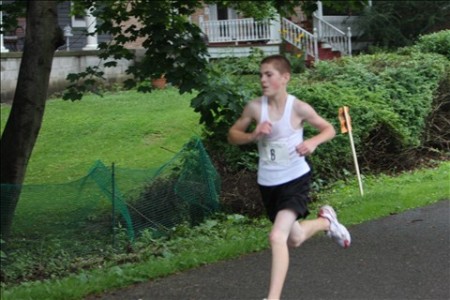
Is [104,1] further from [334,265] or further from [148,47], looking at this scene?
[334,265]

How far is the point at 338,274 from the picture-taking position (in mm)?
6312

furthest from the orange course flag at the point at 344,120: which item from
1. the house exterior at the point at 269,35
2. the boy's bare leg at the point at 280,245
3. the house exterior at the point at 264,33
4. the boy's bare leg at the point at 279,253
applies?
the house exterior at the point at 264,33

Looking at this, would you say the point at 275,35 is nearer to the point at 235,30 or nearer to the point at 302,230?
the point at 235,30

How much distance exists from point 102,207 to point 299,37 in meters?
17.7

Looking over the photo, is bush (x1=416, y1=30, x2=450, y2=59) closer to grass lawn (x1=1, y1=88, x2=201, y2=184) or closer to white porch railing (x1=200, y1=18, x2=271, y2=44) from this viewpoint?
grass lawn (x1=1, y1=88, x2=201, y2=184)

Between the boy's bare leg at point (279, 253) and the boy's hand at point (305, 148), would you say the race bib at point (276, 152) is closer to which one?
the boy's hand at point (305, 148)

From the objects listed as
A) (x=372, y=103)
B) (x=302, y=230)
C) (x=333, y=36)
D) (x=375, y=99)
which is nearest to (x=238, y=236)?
(x=302, y=230)

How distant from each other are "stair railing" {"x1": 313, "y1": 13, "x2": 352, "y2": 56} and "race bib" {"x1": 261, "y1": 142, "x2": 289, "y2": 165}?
20.5 meters

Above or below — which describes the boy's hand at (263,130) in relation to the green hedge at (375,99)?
above

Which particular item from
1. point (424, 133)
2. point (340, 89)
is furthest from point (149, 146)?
point (424, 133)

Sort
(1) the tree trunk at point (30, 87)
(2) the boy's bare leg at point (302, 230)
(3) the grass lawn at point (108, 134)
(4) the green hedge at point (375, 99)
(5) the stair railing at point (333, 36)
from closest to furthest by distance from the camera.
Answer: (2) the boy's bare leg at point (302, 230) → (1) the tree trunk at point (30, 87) → (4) the green hedge at point (375, 99) → (3) the grass lawn at point (108, 134) → (5) the stair railing at point (333, 36)

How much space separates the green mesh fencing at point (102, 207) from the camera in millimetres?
7258

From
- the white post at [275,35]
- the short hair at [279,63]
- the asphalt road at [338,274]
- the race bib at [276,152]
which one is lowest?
the asphalt road at [338,274]

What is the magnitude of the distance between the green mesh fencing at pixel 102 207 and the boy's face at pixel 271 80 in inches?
113
